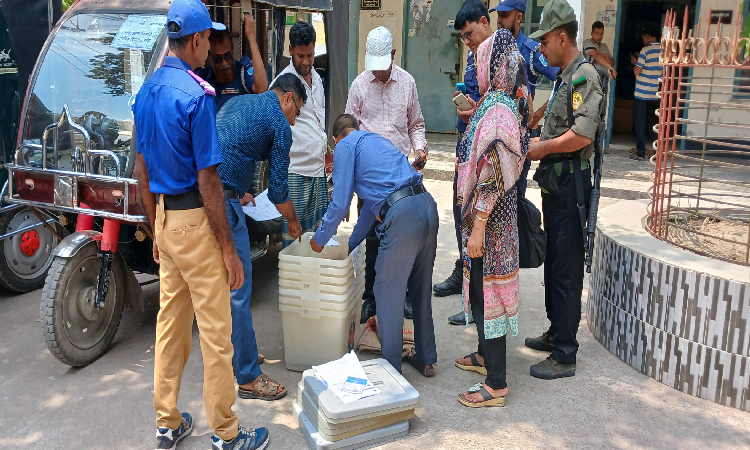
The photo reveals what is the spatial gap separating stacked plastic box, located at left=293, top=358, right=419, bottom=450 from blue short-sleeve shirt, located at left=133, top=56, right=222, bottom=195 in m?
1.23

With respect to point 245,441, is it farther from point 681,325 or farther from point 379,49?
point 379,49

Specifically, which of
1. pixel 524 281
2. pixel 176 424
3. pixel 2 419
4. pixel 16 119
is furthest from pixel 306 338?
pixel 16 119

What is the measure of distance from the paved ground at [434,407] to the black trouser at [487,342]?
17 cm

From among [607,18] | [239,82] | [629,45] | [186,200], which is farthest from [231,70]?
[629,45]

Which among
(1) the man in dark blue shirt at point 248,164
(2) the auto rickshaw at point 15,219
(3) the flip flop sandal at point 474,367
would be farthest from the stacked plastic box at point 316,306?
(2) the auto rickshaw at point 15,219

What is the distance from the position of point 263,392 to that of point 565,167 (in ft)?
7.10

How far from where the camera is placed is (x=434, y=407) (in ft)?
12.0

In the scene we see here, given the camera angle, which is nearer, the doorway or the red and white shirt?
the red and white shirt

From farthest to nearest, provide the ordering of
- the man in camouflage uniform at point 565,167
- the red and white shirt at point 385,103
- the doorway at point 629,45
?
the doorway at point 629,45 → the red and white shirt at point 385,103 → the man in camouflage uniform at point 565,167

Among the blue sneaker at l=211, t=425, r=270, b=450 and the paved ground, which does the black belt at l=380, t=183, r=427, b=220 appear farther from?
the blue sneaker at l=211, t=425, r=270, b=450

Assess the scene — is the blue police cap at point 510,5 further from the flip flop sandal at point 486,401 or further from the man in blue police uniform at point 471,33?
the flip flop sandal at point 486,401

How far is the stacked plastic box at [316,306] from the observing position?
3844 millimetres

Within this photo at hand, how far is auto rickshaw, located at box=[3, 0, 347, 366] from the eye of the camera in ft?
12.9

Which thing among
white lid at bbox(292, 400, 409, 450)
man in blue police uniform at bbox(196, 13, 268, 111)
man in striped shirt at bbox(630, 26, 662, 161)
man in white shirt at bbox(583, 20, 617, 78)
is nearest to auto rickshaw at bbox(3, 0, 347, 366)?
man in blue police uniform at bbox(196, 13, 268, 111)
